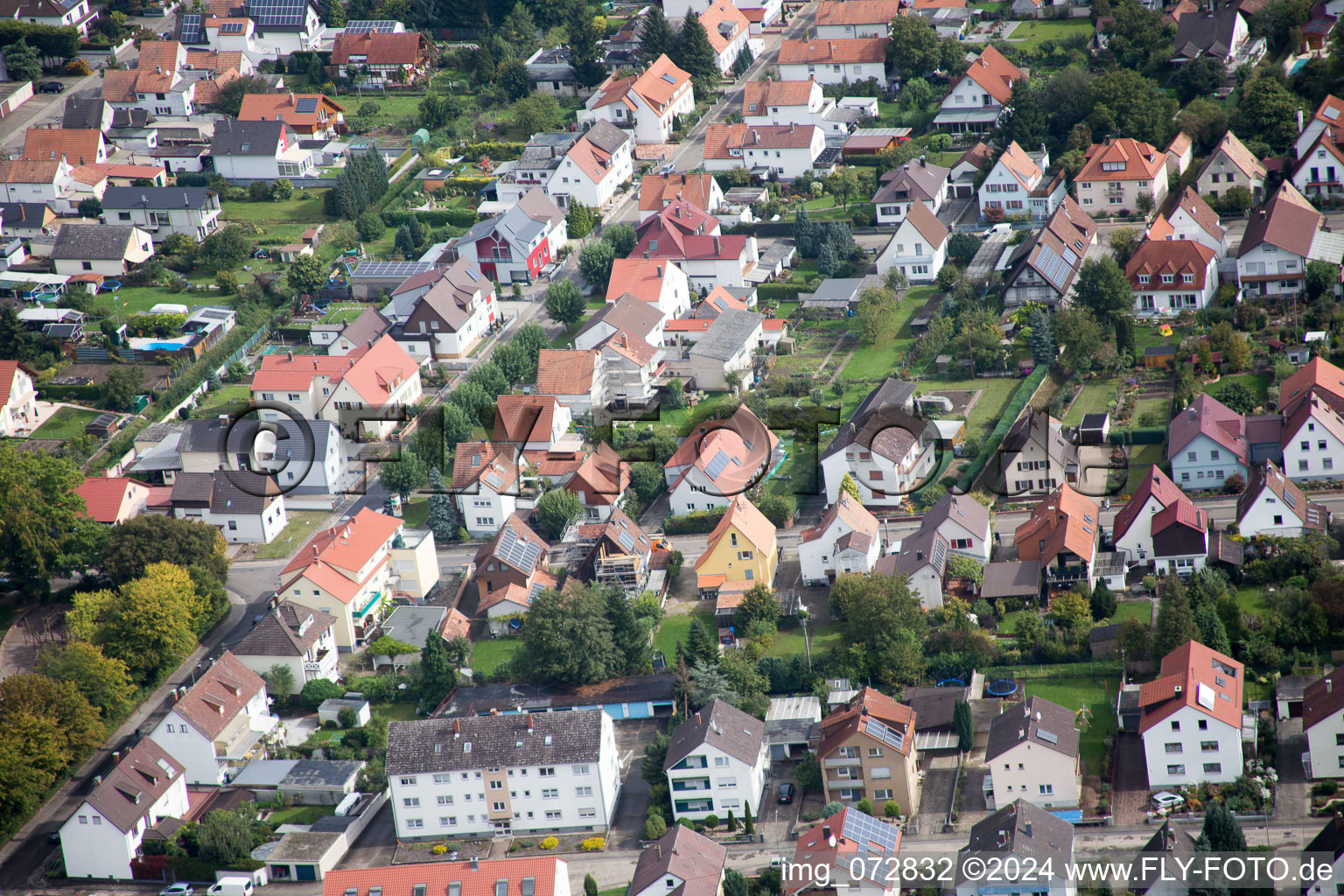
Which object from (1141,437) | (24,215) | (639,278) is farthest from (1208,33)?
(24,215)

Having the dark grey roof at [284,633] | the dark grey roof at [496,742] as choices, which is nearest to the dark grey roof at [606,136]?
the dark grey roof at [284,633]

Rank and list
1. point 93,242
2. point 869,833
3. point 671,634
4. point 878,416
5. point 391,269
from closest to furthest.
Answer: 1. point 869,833
2. point 671,634
3. point 878,416
4. point 391,269
5. point 93,242

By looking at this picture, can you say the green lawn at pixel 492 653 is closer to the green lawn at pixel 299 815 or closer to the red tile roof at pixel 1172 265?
the green lawn at pixel 299 815

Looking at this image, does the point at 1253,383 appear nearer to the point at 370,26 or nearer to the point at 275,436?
the point at 275,436

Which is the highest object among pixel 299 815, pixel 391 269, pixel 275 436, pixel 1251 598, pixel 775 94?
pixel 1251 598

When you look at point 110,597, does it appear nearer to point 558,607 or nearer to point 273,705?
point 273,705

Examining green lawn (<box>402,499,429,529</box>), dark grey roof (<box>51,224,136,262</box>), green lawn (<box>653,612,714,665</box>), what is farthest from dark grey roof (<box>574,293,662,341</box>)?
dark grey roof (<box>51,224,136,262</box>)
